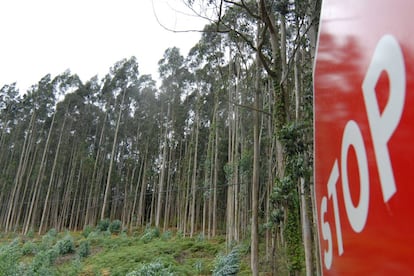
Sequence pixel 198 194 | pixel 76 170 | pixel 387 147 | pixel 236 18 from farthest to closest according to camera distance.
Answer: pixel 76 170 → pixel 198 194 → pixel 236 18 → pixel 387 147

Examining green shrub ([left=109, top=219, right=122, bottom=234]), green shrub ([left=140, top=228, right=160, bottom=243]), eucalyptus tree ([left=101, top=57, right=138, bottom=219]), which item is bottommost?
green shrub ([left=140, top=228, right=160, bottom=243])

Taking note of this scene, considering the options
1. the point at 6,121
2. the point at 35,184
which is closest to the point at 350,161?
the point at 35,184

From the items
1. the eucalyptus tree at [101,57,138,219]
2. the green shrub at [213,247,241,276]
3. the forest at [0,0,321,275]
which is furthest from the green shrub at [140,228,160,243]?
the eucalyptus tree at [101,57,138,219]

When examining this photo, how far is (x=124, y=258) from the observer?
10.5 m

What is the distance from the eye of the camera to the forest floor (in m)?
7.76

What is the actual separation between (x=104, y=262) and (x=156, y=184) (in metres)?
12.5

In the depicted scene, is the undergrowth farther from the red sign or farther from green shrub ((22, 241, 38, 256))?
the red sign

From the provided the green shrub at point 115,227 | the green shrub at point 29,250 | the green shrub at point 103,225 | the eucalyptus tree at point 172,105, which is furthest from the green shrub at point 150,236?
the green shrub at point 103,225

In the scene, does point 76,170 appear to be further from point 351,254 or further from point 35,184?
point 351,254

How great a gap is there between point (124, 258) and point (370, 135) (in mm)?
11011

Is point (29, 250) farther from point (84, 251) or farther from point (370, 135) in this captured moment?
point (370, 135)

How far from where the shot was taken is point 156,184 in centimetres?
2288

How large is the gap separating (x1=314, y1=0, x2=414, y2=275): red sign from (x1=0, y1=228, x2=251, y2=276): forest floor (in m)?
7.43

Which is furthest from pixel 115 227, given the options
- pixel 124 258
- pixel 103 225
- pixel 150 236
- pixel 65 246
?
pixel 124 258
